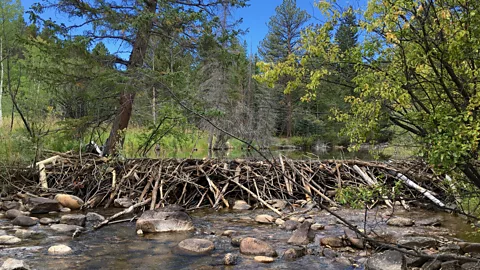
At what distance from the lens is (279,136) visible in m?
47.5

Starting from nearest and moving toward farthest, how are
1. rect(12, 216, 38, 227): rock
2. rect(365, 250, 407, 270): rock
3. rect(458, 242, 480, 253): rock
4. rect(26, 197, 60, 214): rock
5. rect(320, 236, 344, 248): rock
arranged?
rect(365, 250, 407, 270): rock < rect(458, 242, 480, 253): rock < rect(320, 236, 344, 248): rock < rect(12, 216, 38, 227): rock < rect(26, 197, 60, 214): rock

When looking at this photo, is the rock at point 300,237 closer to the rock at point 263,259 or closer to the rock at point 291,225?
the rock at point 291,225

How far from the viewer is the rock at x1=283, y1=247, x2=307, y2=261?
5.53 metres

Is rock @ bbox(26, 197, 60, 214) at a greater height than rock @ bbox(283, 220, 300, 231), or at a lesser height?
greater

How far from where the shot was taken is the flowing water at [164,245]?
5188mm

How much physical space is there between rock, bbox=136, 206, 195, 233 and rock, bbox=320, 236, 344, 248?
8.10 feet

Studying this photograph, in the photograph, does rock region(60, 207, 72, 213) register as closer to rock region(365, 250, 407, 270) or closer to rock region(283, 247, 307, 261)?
rock region(283, 247, 307, 261)

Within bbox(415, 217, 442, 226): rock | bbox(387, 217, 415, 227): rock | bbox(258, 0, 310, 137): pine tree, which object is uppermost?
bbox(258, 0, 310, 137): pine tree

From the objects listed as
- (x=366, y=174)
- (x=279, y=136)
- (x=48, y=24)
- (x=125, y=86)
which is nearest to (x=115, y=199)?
(x=125, y=86)

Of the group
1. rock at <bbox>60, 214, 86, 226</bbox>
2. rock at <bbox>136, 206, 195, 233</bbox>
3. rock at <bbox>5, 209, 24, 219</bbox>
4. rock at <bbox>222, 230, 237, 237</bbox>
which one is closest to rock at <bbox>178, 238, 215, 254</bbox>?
rock at <bbox>222, 230, 237, 237</bbox>

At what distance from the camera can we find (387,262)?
4.78 metres

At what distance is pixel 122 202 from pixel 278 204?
12.3ft

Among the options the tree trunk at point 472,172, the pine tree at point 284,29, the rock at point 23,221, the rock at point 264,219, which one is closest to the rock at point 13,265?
the rock at point 23,221

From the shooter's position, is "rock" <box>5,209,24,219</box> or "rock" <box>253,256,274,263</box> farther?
"rock" <box>5,209,24,219</box>
